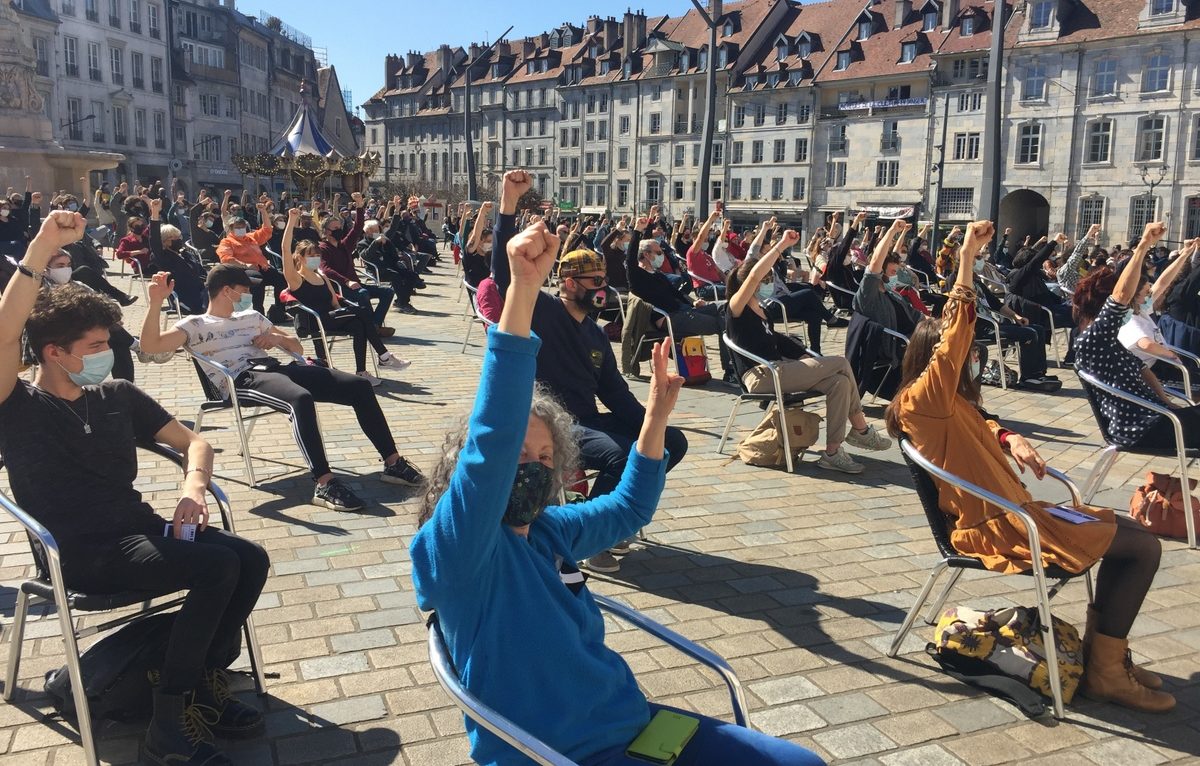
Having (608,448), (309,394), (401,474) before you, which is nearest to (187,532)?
(608,448)

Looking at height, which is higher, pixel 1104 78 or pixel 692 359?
pixel 1104 78

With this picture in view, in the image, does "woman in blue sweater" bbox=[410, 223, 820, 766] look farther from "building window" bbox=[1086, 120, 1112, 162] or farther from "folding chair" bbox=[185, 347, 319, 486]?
"building window" bbox=[1086, 120, 1112, 162]

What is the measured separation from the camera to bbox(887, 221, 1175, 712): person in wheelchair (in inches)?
148

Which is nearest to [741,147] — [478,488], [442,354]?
[442,354]

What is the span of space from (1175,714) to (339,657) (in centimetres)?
327

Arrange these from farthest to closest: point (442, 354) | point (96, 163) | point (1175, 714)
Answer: point (96, 163), point (442, 354), point (1175, 714)

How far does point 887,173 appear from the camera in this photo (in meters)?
59.9

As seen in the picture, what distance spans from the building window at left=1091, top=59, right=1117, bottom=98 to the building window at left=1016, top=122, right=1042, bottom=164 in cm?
312

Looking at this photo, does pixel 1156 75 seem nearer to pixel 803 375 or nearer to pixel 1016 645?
pixel 803 375

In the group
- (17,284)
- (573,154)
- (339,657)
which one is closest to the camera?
(17,284)

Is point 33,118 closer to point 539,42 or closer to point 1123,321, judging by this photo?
point 1123,321

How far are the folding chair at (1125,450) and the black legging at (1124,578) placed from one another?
7.47 ft

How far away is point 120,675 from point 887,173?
201ft

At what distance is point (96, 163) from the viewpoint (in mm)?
26078
